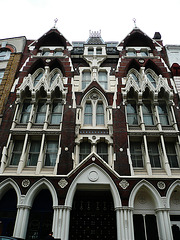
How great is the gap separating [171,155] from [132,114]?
513cm

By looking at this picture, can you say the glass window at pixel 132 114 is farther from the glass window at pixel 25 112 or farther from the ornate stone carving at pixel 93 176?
the glass window at pixel 25 112

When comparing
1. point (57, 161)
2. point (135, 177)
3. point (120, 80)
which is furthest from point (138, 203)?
point (120, 80)

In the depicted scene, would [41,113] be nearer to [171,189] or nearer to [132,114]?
[132,114]

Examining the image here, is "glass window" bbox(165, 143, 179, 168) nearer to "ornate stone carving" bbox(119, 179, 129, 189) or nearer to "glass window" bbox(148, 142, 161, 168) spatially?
"glass window" bbox(148, 142, 161, 168)

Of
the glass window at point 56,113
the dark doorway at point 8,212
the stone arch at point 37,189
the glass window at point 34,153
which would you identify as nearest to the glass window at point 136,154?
the stone arch at point 37,189

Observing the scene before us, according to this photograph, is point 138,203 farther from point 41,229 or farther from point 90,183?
point 41,229

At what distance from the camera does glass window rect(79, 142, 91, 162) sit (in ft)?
50.7

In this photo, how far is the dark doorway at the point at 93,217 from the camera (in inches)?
513

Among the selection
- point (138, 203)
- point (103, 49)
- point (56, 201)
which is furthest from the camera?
point (103, 49)

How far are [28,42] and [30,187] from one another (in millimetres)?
18666

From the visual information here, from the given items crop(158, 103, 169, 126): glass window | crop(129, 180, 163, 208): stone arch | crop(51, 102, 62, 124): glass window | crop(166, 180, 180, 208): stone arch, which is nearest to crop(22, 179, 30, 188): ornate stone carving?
crop(51, 102, 62, 124): glass window

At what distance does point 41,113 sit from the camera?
687 inches

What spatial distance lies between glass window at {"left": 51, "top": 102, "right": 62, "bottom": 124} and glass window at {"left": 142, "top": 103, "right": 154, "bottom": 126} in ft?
27.7

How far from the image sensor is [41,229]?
13156 millimetres
